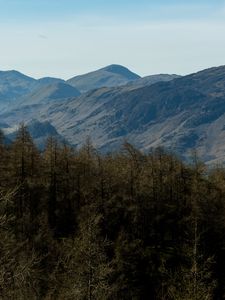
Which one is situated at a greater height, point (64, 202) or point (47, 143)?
point (47, 143)

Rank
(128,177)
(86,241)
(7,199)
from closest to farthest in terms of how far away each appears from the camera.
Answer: (7,199) < (86,241) < (128,177)

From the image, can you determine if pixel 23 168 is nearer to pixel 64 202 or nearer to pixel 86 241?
pixel 64 202

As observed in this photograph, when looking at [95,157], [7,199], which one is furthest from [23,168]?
[7,199]

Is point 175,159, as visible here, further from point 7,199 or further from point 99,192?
point 7,199

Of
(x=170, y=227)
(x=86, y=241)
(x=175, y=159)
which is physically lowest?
(x=170, y=227)

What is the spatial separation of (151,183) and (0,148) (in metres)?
24.9

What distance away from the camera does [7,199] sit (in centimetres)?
2144

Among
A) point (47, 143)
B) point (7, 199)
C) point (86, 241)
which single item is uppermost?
point (7, 199)

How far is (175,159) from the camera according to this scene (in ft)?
294

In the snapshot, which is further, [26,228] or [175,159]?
[175,159]

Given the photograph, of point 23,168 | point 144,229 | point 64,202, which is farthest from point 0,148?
point 144,229

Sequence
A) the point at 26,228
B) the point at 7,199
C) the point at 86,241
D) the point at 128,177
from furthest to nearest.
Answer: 1. the point at 128,177
2. the point at 26,228
3. the point at 86,241
4. the point at 7,199

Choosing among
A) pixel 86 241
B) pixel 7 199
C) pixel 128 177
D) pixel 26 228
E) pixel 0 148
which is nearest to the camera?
pixel 7 199

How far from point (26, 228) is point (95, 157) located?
83.4 ft
